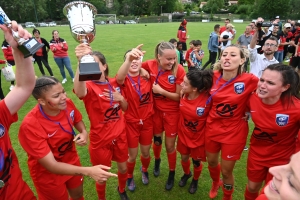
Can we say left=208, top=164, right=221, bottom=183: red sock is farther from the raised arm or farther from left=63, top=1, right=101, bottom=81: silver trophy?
the raised arm

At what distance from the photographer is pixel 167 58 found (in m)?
3.08

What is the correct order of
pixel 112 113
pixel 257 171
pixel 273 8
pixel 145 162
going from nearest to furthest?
pixel 257 171 < pixel 112 113 < pixel 145 162 < pixel 273 8

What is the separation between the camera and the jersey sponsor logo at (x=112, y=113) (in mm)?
2785

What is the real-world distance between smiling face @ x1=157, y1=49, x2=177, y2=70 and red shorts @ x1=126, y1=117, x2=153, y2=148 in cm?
82

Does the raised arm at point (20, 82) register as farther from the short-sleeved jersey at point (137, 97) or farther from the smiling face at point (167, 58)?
the smiling face at point (167, 58)

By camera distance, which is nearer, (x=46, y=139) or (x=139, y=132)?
(x=46, y=139)

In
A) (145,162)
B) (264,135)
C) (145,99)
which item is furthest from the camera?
(145,162)

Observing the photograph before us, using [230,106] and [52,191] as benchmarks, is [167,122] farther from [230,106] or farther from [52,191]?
[52,191]

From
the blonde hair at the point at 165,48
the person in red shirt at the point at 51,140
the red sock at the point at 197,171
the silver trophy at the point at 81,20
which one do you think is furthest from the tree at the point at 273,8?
the person in red shirt at the point at 51,140

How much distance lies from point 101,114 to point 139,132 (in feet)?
2.53

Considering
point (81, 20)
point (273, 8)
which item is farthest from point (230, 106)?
point (273, 8)

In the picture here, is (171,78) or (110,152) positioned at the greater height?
(171,78)

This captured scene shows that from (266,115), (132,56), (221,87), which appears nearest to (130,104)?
(132,56)

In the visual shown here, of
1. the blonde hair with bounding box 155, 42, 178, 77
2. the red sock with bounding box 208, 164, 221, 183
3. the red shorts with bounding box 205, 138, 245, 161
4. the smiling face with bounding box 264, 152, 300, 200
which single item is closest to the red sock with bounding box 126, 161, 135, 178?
the red sock with bounding box 208, 164, 221, 183
